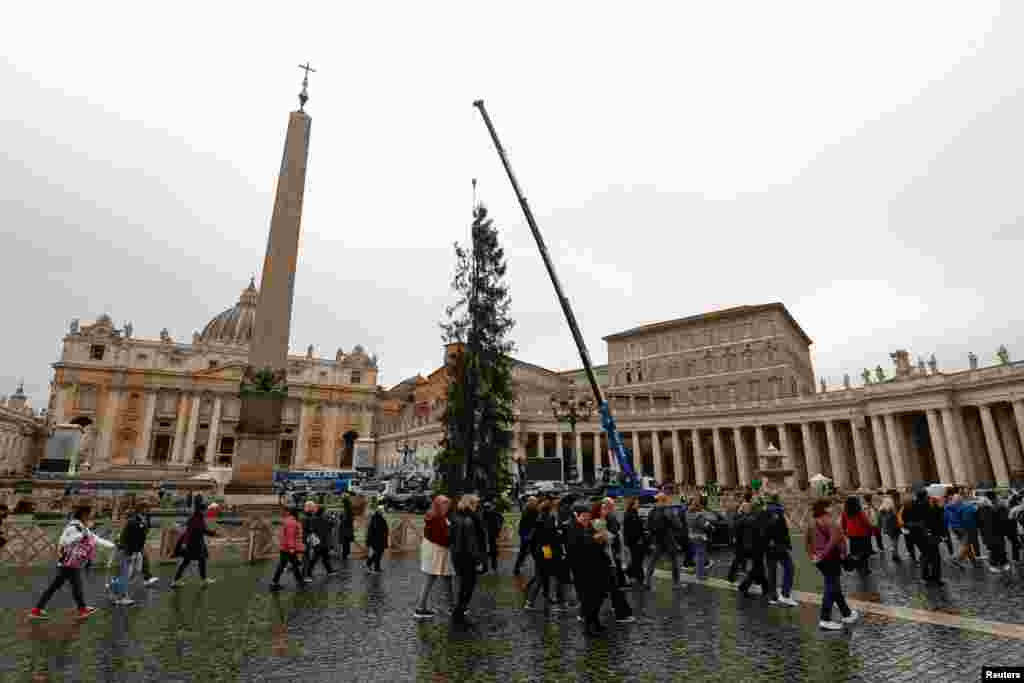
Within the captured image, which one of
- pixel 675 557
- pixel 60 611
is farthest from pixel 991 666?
pixel 60 611

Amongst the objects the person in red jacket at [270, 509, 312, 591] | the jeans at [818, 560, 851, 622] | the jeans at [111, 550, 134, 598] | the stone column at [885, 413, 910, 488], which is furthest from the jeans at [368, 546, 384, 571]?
the stone column at [885, 413, 910, 488]

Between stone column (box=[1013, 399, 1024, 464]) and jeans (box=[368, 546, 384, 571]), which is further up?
stone column (box=[1013, 399, 1024, 464])

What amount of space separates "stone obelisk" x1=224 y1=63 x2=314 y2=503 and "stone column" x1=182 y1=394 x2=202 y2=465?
206 ft

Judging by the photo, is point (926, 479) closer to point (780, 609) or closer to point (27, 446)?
point (780, 609)

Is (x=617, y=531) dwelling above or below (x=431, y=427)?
below

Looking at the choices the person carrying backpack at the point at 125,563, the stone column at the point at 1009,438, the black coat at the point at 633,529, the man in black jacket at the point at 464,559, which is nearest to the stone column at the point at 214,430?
the person carrying backpack at the point at 125,563

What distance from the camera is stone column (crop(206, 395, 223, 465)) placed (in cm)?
7238

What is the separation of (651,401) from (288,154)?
52347 mm

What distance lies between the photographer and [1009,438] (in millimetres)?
41938

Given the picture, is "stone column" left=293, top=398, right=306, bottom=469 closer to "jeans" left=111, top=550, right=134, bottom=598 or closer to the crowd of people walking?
the crowd of people walking

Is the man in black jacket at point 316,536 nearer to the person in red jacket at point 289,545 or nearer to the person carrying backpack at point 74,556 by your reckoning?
the person in red jacket at point 289,545

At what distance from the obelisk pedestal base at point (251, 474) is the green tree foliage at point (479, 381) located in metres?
6.61

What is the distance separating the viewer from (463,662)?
5.66 metres

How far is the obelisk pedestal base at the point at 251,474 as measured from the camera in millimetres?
18484
